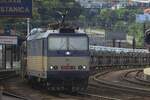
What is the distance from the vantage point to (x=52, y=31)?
2555cm

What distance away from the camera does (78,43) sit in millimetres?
25375

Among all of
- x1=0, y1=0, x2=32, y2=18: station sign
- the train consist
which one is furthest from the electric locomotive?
the train consist

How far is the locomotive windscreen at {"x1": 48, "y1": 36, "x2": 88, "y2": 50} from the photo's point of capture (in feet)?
82.9

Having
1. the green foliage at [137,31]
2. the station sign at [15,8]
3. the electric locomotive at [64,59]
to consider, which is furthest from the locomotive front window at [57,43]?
the green foliage at [137,31]

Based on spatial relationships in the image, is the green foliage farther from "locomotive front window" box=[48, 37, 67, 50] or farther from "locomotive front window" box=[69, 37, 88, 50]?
"locomotive front window" box=[48, 37, 67, 50]

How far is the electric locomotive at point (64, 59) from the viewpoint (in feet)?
81.6

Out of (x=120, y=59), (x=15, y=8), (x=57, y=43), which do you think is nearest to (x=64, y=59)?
(x=57, y=43)

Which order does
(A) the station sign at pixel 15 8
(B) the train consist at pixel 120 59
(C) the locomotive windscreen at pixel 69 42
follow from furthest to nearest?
1. (B) the train consist at pixel 120 59
2. (C) the locomotive windscreen at pixel 69 42
3. (A) the station sign at pixel 15 8

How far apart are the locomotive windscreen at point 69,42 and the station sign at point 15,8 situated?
21.2 ft

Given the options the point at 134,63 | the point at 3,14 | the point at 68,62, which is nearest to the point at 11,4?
the point at 3,14

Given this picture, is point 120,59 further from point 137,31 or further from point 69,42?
point 137,31

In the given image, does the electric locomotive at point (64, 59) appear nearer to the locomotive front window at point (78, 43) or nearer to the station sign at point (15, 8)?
the locomotive front window at point (78, 43)

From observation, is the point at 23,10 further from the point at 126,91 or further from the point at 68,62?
the point at 126,91

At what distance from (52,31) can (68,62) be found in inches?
66.5
